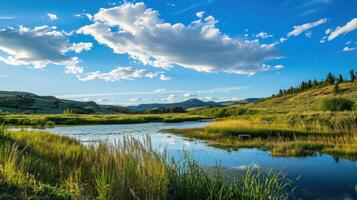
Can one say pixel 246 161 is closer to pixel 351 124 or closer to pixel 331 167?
pixel 331 167

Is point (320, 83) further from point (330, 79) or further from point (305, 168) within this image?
point (305, 168)

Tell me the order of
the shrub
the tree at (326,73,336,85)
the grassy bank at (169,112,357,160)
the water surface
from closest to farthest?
the water surface, the grassy bank at (169,112,357,160), the shrub, the tree at (326,73,336,85)

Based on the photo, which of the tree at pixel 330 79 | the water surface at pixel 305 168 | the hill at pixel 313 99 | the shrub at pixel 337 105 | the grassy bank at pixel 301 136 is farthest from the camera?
the tree at pixel 330 79

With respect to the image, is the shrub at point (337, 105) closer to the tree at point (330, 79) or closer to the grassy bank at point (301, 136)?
the grassy bank at point (301, 136)

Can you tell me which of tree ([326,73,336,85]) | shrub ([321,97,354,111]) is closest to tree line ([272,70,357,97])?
tree ([326,73,336,85])

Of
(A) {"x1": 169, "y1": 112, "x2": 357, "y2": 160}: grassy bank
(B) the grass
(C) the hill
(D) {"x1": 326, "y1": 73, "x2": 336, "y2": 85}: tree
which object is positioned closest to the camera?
(B) the grass

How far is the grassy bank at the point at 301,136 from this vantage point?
23.8 metres

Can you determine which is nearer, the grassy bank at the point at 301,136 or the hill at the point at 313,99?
the grassy bank at the point at 301,136

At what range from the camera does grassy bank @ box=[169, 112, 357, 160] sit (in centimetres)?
2378

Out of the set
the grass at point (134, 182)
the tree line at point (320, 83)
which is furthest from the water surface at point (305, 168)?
the tree line at point (320, 83)

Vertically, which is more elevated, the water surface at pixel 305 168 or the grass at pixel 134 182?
the grass at pixel 134 182

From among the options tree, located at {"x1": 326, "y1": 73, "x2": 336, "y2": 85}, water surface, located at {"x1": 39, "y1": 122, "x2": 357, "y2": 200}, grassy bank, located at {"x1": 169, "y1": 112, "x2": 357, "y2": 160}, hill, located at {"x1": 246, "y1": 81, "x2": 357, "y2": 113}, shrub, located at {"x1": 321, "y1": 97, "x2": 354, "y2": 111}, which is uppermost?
tree, located at {"x1": 326, "y1": 73, "x2": 336, "y2": 85}

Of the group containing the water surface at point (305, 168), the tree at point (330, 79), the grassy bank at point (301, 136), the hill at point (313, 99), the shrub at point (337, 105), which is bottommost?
the water surface at point (305, 168)

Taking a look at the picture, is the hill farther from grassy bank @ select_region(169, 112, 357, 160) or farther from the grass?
the grass
